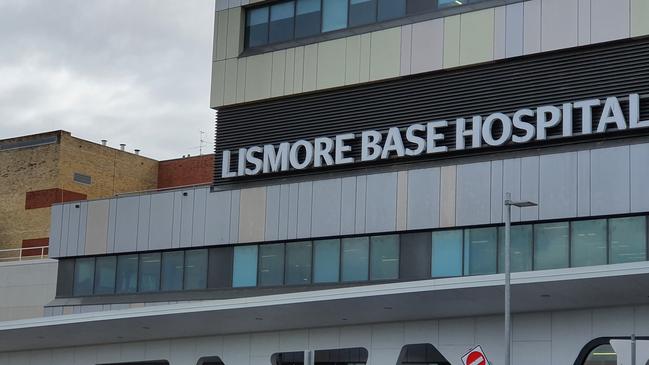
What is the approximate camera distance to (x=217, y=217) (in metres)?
44.3

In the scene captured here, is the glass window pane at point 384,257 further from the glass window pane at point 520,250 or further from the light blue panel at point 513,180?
the light blue panel at point 513,180

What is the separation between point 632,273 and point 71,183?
49.6m

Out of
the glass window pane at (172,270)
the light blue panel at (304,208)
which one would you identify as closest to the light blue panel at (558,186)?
the light blue panel at (304,208)

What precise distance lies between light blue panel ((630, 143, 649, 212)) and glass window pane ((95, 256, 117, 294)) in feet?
67.2

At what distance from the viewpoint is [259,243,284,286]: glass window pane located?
42562 millimetres

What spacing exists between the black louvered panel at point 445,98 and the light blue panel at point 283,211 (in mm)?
752

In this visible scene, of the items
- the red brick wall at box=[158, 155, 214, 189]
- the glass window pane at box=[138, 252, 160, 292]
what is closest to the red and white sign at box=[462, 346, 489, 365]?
the glass window pane at box=[138, 252, 160, 292]

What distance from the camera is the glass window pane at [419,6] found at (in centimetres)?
4119

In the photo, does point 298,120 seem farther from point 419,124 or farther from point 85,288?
point 85,288

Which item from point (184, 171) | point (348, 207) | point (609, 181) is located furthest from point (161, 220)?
point (184, 171)

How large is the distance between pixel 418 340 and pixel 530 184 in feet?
19.4

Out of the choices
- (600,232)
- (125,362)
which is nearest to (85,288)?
(125,362)

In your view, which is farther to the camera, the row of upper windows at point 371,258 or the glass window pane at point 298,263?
the glass window pane at point 298,263

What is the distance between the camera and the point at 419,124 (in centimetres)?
4025
